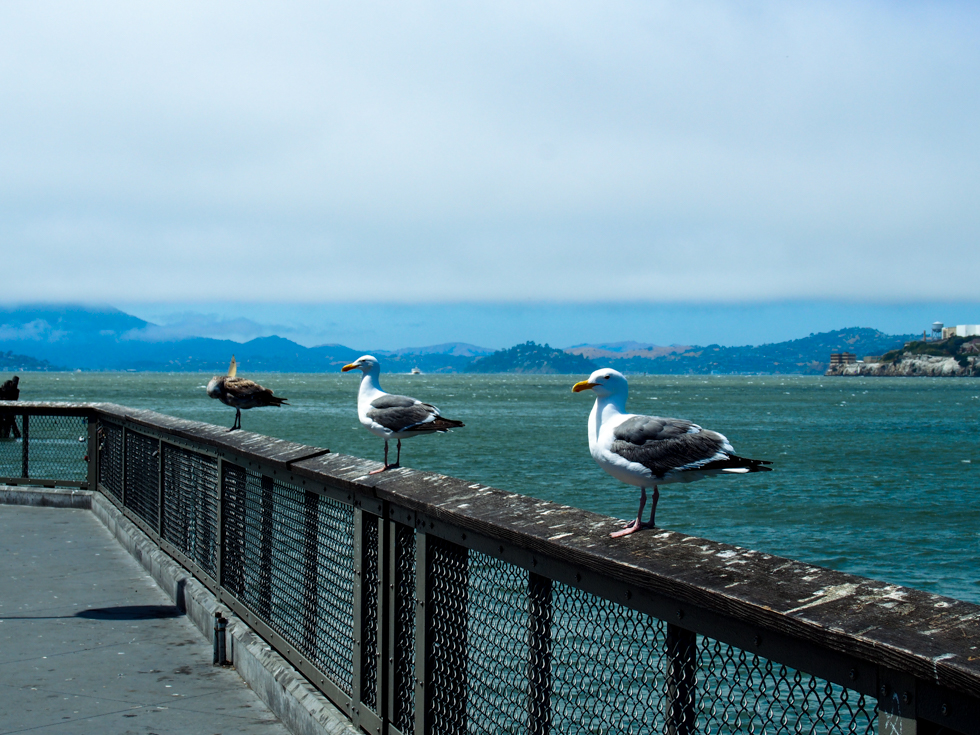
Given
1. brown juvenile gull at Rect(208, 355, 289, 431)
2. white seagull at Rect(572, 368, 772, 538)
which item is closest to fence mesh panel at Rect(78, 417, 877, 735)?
white seagull at Rect(572, 368, 772, 538)

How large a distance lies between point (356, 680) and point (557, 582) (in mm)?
1630

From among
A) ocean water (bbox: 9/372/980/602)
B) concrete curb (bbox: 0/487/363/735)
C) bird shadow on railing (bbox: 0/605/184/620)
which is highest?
concrete curb (bbox: 0/487/363/735)

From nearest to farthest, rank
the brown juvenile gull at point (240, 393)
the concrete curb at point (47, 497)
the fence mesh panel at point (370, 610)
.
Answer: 1. the fence mesh panel at point (370, 610)
2. the brown juvenile gull at point (240, 393)
3. the concrete curb at point (47, 497)

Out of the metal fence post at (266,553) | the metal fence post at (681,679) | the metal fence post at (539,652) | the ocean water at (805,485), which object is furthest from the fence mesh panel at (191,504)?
the ocean water at (805,485)

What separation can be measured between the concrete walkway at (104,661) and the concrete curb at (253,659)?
0.08 m

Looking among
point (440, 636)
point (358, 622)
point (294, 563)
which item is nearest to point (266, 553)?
point (294, 563)

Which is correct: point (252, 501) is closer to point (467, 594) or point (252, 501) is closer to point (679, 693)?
point (467, 594)

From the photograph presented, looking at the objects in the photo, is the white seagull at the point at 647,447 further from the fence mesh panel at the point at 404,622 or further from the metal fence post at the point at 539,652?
the fence mesh panel at the point at 404,622

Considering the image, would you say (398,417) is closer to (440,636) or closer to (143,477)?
(440,636)

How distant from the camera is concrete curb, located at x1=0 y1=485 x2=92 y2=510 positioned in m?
12.7

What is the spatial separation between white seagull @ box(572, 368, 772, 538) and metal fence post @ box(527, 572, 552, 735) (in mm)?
729

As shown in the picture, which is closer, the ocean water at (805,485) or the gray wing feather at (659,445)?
the gray wing feather at (659,445)

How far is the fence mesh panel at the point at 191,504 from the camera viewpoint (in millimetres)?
7059

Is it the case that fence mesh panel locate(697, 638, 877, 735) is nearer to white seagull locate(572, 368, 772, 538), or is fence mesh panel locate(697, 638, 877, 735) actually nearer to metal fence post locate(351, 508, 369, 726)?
white seagull locate(572, 368, 772, 538)
